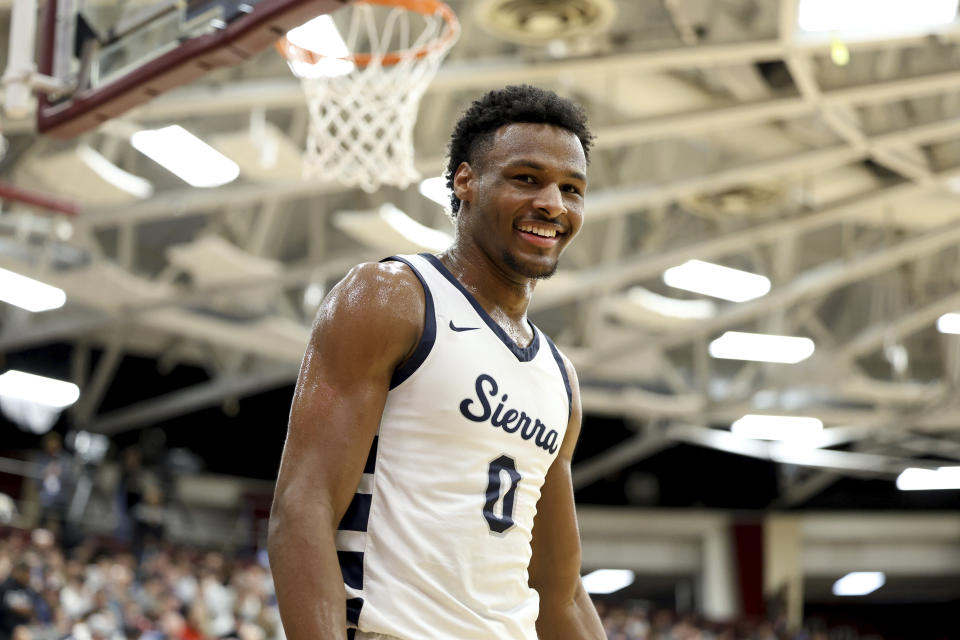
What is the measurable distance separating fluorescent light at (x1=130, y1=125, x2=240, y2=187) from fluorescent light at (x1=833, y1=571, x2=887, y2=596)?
20.9 metres

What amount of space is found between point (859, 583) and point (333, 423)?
30.4 metres

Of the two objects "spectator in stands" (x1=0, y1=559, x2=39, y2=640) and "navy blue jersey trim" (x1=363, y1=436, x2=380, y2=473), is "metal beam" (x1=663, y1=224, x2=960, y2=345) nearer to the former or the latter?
"spectator in stands" (x1=0, y1=559, x2=39, y2=640)

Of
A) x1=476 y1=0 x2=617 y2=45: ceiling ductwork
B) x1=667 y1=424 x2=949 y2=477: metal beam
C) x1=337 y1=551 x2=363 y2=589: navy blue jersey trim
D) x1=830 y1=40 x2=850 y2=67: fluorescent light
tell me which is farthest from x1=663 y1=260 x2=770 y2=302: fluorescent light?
x1=337 y1=551 x2=363 y2=589: navy blue jersey trim

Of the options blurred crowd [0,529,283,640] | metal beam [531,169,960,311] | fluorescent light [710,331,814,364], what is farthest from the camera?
fluorescent light [710,331,814,364]

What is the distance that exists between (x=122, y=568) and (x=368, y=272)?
12685mm

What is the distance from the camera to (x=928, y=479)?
2844 cm

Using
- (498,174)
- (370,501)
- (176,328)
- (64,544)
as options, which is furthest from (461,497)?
(64,544)

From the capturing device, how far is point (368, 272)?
246 cm

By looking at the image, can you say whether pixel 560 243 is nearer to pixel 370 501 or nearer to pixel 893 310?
pixel 370 501

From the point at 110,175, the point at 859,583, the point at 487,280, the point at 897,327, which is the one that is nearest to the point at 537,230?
the point at 487,280

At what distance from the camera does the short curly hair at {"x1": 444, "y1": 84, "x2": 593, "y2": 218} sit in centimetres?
262

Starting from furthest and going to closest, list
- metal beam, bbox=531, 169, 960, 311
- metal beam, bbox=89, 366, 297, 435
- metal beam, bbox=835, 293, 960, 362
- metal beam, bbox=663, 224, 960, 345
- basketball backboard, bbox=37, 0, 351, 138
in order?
metal beam, bbox=89, 366, 297, 435 < metal beam, bbox=835, 293, 960, 362 < metal beam, bbox=663, 224, 960, 345 < metal beam, bbox=531, 169, 960, 311 < basketball backboard, bbox=37, 0, 351, 138

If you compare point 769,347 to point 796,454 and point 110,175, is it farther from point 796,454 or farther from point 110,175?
point 110,175

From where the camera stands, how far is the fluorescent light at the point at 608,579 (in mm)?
29141
